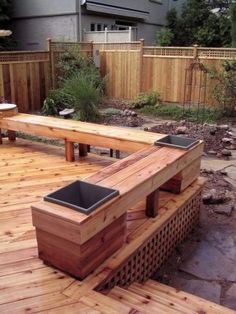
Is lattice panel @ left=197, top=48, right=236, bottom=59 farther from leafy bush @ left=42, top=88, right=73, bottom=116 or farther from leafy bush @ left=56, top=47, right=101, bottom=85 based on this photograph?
leafy bush @ left=42, top=88, right=73, bottom=116

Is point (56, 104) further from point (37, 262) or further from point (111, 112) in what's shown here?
point (37, 262)

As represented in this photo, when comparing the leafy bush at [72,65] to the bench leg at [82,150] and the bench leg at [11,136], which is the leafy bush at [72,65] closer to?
the bench leg at [11,136]

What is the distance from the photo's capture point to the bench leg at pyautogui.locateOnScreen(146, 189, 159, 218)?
8.07ft

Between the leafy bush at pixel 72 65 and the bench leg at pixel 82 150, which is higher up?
the leafy bush at pixel 72 65

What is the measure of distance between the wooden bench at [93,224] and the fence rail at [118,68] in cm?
543

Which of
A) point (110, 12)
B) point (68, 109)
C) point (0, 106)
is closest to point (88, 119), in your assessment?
point (68, 109)

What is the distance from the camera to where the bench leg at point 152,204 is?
2.46 m

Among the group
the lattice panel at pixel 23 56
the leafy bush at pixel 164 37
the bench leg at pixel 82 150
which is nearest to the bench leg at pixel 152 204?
the bench leg at pixel 82 150

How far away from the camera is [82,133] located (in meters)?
3.54

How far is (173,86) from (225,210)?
19.7 feet

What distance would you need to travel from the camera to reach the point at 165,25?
16.1 meters

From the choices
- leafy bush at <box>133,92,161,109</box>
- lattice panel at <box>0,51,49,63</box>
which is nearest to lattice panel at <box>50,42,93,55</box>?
lattice panel at <box>0,51,49,63</box>

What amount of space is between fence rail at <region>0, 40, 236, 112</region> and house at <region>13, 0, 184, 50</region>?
8.72 feet

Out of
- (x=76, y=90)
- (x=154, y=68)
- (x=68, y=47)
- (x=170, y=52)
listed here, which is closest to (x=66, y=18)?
(x=68, y=47)
